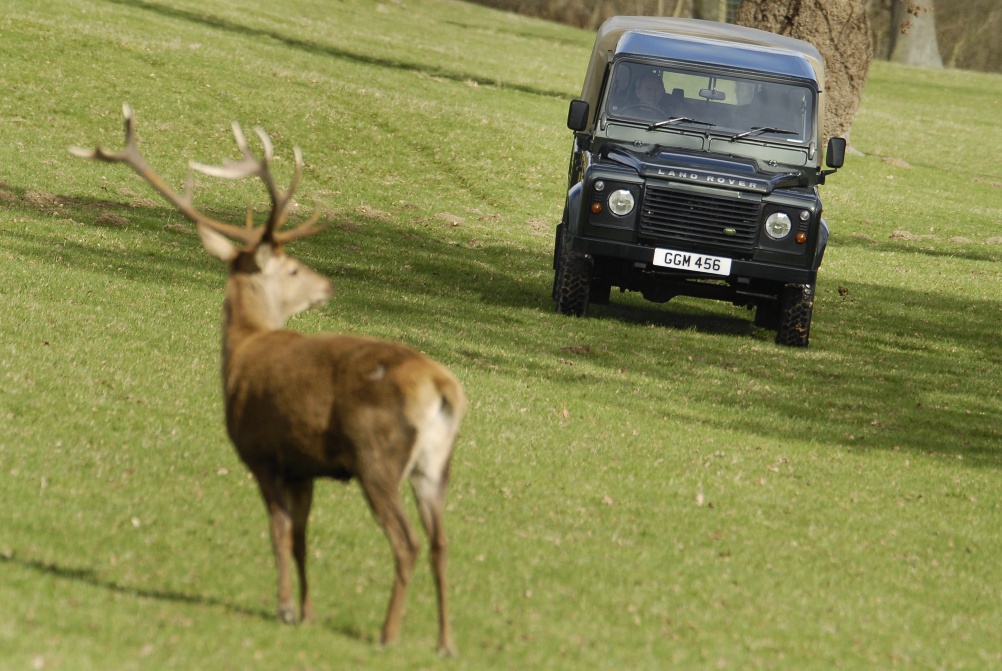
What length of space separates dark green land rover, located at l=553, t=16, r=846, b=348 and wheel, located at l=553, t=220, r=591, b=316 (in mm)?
15

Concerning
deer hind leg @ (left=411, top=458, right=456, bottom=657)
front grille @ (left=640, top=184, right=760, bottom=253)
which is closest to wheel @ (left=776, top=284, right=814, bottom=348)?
front grille @ (left=640, top=184, right=760, bottom=253)

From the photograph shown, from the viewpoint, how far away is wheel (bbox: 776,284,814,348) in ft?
49.0

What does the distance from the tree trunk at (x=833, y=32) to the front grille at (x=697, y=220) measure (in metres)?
15.1

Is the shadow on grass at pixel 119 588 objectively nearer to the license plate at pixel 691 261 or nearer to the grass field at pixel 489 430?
the grass field at pixel 489 430

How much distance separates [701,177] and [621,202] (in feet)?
2.97

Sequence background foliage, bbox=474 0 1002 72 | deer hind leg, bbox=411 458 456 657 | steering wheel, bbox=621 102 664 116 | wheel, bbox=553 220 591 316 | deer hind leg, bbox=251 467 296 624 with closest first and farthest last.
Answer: deer hind leg, bbox=411 458 456 657 → deer hind leg, bbox=251 467 296 624 → wheel, bbox=553 220 591 316 → steering wheel, bbox=621 102 664 116 → background foliage, bbox=474 0 1002 72

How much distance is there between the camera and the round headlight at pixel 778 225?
47.0 ft

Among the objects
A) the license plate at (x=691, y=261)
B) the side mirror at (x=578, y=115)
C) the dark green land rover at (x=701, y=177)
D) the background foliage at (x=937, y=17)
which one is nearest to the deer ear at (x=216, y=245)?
the dark green land rover at (x=701, y=177)

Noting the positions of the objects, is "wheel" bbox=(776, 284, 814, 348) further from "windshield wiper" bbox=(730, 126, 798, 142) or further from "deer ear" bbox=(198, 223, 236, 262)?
"deer ear" bbox=(198, 223, 236, 262)

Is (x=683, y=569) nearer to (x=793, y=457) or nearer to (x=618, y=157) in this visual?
(x=793, y=457)

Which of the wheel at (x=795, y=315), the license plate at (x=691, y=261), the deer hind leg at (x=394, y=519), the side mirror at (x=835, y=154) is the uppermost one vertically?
the side mirror at (x=835, y=154)

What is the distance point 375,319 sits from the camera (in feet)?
46.2

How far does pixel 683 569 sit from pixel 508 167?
19.4 meters

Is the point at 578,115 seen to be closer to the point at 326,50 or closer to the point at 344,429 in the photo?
the point at 344,429
